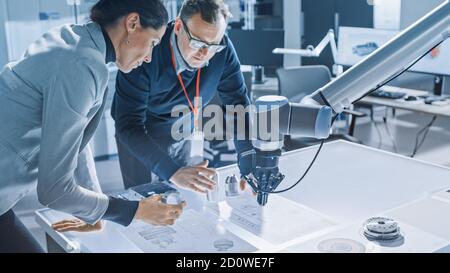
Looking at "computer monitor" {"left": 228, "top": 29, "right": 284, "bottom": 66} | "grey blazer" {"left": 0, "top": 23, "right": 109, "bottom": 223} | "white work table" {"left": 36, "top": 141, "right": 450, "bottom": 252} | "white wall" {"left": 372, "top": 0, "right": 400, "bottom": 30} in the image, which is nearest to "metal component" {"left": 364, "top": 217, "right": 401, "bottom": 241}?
"white work table" {"left": 36, "top": 141, "right": 450, "bottom": 252}

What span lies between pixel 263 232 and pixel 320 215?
0.69ft

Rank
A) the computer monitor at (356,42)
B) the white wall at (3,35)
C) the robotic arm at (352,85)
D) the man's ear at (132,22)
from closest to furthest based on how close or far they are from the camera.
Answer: the robotic arm at (352,85) → the man's ear at (132,22) → the computer monitor at (356,42) → the white wall at (3,35)

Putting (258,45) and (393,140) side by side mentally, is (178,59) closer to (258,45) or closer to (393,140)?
(258,45)

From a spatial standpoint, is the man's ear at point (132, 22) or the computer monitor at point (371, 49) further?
the computer monitor at point (371, 49)

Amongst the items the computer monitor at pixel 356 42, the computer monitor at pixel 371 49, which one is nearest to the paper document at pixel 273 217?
the computer monitor at pixel 371 49

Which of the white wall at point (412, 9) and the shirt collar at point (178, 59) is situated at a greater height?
the white wall at point (412, 9)

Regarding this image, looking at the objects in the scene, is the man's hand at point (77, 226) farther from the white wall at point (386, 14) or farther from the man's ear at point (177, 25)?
the white wall at point (386, 14)

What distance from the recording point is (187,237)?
1393 millimetres

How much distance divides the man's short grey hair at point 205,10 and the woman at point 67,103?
0.35 metres

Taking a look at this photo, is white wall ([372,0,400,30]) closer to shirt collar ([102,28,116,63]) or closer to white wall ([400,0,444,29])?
white wall ([400,0,444,29])

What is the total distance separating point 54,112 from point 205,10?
2.21ft

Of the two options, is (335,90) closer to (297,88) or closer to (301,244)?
(301,244)

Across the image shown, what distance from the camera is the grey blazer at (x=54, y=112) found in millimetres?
1103
